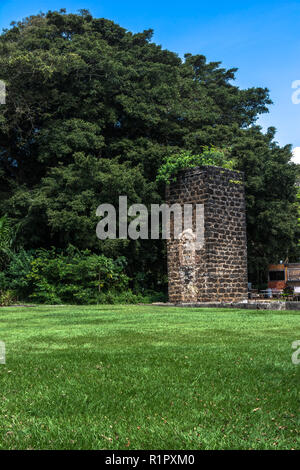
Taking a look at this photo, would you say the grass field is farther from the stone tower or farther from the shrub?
the shrub

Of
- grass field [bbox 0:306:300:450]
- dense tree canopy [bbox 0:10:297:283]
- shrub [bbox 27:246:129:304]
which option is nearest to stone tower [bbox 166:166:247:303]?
dense tree canopy [bbox 0:10:297:283]

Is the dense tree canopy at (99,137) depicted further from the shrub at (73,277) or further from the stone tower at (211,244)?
the stone tower at (211,244)

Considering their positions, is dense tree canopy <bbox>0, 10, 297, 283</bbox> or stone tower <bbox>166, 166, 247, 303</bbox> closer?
stone tower <bbox>166, 166, 247, 303</bbox>

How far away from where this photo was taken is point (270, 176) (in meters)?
20.3

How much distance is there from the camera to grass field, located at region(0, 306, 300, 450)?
2.42m

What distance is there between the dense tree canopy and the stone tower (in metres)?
1.83

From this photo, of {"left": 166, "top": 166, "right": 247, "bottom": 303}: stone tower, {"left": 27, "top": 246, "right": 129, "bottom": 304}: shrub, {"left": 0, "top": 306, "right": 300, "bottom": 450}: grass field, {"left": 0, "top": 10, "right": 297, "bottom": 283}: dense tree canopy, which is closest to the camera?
{"left": 0, "top": 306, "right": 300, "bottom": 450}: grass field

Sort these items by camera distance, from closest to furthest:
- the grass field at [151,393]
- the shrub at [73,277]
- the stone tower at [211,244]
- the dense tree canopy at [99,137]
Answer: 1. the grass field at [151,393]
2. the stone tower at [211,244]
3. the shrub at [73,277]
4. the dense tree canopy at [99,137]

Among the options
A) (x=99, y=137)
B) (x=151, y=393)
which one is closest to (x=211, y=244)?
(x=99, y=137)

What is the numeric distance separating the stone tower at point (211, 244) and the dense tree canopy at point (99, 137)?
183 cm

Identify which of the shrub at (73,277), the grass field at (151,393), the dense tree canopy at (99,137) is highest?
the dense tree canopy at (99,137)

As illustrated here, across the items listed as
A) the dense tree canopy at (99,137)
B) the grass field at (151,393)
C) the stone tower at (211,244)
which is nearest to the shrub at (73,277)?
the dense tree canopy at (99,137)

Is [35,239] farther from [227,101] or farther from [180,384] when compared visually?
[180,384]

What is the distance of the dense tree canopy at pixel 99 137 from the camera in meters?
16.0
